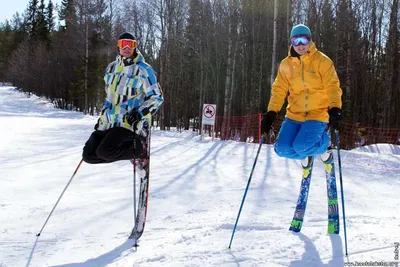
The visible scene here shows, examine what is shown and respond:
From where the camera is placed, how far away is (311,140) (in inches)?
126

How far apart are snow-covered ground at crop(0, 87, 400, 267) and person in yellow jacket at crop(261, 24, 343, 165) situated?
764mm

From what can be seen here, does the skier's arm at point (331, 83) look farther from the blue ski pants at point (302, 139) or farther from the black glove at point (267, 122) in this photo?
the black glove at point (267, 122)

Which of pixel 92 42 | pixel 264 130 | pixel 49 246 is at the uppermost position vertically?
pixel 92 42

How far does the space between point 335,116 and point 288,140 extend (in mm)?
425

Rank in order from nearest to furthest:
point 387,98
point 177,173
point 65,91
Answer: point 177,173, point 387,98, point 65,91

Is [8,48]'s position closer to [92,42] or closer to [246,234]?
[92,42]

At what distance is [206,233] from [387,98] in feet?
62.9

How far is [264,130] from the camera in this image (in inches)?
136

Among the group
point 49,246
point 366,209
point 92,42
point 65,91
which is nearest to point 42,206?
point 49,246

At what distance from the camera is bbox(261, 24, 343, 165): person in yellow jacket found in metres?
3.24

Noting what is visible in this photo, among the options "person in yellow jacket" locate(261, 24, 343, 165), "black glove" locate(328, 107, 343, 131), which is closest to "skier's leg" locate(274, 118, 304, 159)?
"person in yellow jacket" locate(261, 24, 343, 165)

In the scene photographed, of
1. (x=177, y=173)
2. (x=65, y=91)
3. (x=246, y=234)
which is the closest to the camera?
(x=246, y=234)

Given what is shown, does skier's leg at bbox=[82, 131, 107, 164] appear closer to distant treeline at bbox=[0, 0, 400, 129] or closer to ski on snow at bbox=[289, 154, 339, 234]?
ski on snow at bbox=[289, 154, 339, 234]

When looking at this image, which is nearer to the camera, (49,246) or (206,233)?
(49,246)
